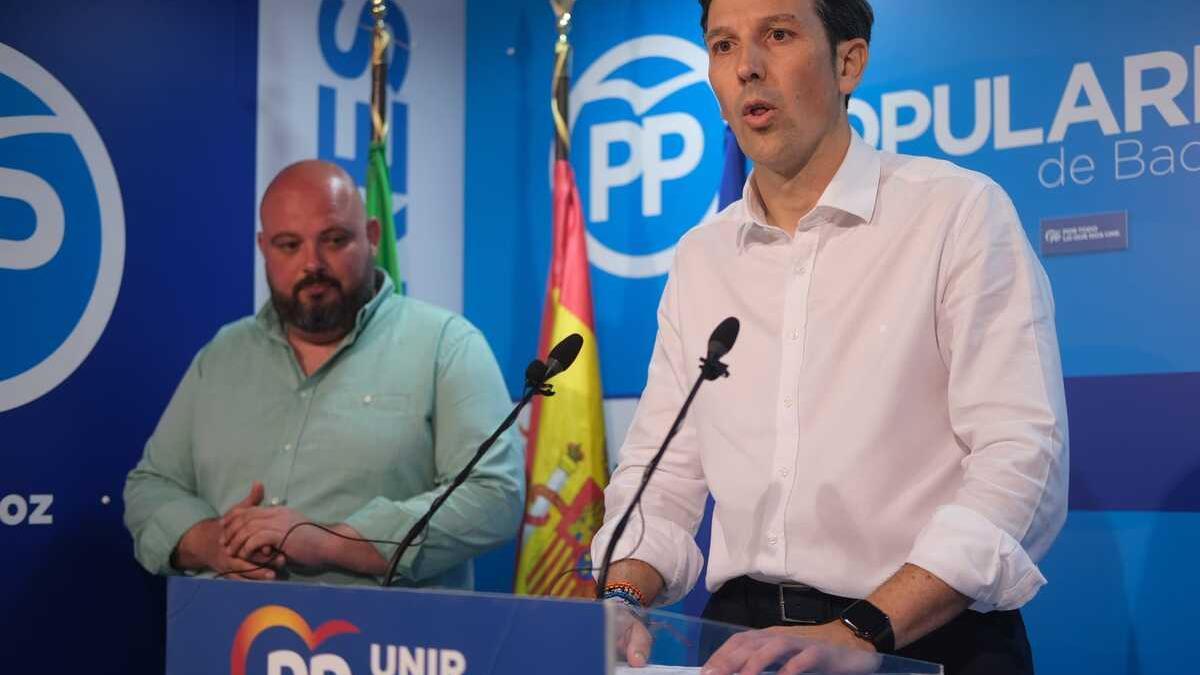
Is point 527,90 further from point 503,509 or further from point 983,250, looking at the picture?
point 983,250

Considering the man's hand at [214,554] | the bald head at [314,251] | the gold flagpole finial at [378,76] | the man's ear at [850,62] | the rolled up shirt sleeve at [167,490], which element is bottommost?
the man's hand at [214,554]

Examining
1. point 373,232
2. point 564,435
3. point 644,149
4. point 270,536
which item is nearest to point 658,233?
point 644,149

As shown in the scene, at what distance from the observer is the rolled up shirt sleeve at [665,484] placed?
2.07m

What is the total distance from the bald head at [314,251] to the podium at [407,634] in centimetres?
210

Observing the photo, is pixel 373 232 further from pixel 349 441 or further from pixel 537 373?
pixel 537 373

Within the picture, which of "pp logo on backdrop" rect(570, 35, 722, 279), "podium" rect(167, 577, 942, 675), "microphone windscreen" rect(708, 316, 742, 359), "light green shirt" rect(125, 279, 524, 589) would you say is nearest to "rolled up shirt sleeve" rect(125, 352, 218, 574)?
"light green shirt" rect(125, 279, 524, 589)


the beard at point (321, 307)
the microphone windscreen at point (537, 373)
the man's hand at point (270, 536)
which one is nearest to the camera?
the microphone windscreen at point (537, 373)

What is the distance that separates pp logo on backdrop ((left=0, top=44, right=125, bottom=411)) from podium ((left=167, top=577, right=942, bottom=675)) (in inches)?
86.7

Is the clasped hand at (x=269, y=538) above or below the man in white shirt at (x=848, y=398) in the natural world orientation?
below

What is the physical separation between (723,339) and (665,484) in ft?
1.98

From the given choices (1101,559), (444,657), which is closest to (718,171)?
(1101,559)

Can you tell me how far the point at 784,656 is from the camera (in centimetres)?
142

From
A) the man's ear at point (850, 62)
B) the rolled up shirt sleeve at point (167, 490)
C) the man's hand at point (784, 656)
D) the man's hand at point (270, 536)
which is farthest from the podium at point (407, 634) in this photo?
the rolled up shirt sleeve at point (167, 490)

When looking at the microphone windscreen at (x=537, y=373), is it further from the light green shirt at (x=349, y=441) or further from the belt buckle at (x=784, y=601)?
the light green shirt at (x=349, y=441)
